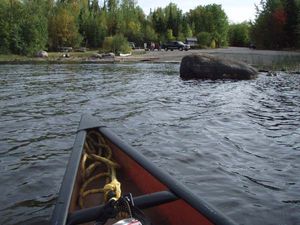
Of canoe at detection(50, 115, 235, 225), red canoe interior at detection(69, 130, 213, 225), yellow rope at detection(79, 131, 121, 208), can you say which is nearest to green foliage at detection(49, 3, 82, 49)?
canoe at detection(50, 115, 235, 225)

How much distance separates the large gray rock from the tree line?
3749 centimetres

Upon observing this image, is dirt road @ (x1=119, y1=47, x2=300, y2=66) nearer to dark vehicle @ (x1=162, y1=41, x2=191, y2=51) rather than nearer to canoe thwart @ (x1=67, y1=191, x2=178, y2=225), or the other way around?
dark vehicle @ (x1=162, y1=41, x2=191, y2=51)

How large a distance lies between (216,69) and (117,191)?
72.5ft

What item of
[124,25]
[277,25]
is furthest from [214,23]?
[277,25]

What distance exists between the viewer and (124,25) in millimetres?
89125

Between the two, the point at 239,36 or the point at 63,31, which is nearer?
the point at 63,31

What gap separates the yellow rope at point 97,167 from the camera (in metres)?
4.55

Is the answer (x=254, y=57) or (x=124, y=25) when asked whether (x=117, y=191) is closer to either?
(x=254, y=57)

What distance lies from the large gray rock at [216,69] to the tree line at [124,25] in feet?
123

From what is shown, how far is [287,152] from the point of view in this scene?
29.4 feet

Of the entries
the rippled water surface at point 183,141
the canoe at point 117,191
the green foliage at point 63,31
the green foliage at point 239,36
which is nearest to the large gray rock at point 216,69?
the rippled water surface at point 183,141

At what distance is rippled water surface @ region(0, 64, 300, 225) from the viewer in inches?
253

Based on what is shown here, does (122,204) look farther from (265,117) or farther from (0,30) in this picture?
(0,30)

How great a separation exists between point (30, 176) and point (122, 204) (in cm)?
427
